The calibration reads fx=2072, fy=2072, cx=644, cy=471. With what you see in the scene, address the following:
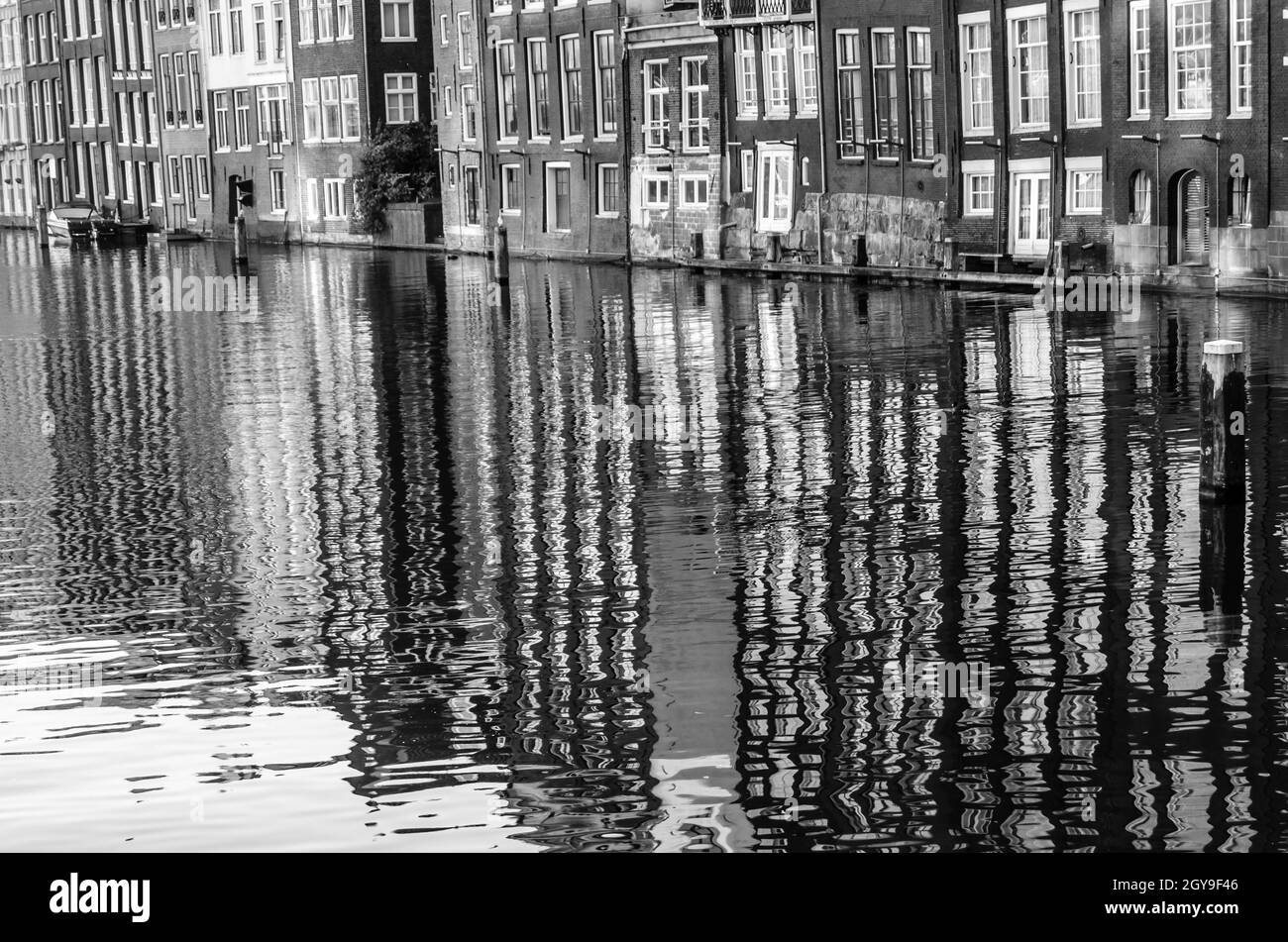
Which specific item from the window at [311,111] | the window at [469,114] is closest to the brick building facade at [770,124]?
the window at [469,114]

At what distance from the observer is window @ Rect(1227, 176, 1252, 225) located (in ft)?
137

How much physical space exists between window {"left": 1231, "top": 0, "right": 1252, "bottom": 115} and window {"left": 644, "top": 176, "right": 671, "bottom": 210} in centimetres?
2309

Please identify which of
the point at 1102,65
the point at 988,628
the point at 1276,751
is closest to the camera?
A: the point at 1276,751

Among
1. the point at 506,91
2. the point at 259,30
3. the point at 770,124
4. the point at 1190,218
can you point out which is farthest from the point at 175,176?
the point at 1190,218

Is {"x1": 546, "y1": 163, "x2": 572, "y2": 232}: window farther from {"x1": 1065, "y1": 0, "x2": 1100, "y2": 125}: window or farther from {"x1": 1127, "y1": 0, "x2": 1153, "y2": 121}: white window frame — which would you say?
{"x1": 1127, "y1": 0, "x2": 1153, "y2": 121}: white window frame

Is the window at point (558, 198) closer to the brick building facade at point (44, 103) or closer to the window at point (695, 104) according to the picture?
the window at point (695, 104)

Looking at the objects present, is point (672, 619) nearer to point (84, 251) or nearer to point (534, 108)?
point (534, 108)

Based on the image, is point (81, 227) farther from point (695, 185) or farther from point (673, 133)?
point (695, 185)

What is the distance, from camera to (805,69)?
57.4 meters

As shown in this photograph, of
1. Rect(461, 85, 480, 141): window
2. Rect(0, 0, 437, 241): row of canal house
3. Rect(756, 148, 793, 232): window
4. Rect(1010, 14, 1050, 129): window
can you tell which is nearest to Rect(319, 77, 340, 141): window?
Rect(0, 0, 437, 241): row of canal house

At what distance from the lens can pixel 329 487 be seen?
22734 mm

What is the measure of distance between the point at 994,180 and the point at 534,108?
2400 centimetres
